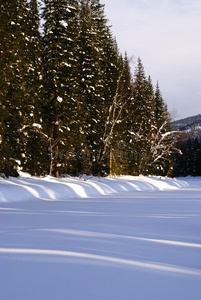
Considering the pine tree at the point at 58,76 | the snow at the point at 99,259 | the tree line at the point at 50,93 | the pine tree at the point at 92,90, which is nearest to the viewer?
the snow at the point at 99,259

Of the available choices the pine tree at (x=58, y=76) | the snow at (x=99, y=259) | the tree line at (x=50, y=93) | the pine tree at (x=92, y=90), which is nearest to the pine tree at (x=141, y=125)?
the tree line at (x=50, y=93)

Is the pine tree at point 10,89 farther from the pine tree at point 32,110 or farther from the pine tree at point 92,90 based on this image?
the pine tree at point 92,90

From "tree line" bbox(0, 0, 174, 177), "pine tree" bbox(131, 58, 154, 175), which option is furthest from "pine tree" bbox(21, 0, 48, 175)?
"pine tree" bbox(131, 58, 154, 175)

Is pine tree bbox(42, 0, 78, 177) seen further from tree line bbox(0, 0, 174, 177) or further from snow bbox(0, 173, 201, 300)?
snow bbox(0, 173, 201, 300)

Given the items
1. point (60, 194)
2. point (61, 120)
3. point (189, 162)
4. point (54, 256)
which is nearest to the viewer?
point (54, 256)

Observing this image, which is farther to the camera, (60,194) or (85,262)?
(60,194)

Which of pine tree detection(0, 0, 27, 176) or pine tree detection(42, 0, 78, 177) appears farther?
pine tree detection(42, 0, 78, 177)

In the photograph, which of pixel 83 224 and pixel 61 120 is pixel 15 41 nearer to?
pixel 61 120

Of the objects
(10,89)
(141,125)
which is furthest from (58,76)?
(141,125)

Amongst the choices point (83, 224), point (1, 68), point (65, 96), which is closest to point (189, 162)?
point (65, 96)

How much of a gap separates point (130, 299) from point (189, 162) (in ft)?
291

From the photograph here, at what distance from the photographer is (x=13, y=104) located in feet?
56.2

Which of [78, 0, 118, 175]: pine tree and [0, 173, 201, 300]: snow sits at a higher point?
[78, 0, 118, 175]: pine tree

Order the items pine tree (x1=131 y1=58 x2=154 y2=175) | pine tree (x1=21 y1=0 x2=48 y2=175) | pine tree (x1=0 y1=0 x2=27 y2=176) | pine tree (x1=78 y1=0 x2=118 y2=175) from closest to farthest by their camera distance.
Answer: pine tree (x1=0 y1=0 x2=27 y2=176) → pine tree (x1=21 y1=0 x2=48 y2=175) → pine tree (x1=78 y1=0 x2=118 y2=175) → pine tree (x1=131 y1=58 x2=154 y2=175)
